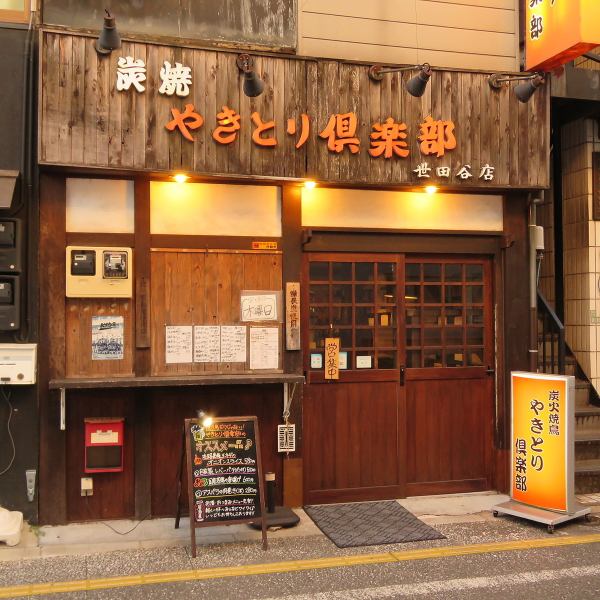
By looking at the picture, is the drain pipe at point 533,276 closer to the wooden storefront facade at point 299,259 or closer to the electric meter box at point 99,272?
the wooden storefront facade at point 299,259

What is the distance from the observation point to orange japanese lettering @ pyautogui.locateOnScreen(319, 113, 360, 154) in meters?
7.28

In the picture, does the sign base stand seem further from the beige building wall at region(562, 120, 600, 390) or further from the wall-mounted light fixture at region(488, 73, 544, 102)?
the wall-mounted light fixture at region(488, 73, 544, 102)

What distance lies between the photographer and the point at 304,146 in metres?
7.22

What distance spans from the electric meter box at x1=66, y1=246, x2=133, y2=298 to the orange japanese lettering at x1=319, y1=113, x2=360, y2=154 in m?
2.51

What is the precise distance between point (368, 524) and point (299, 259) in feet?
9.78

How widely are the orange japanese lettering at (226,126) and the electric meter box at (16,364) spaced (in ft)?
9.53

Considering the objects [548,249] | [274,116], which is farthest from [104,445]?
[548,249]

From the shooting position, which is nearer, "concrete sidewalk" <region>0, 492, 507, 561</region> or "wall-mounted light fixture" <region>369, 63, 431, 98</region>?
"concrete sidewalk" <region>0, 492, 507, 561</region>

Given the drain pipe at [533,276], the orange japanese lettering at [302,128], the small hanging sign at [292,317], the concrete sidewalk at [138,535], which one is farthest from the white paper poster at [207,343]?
the drain pipe at [533,276]

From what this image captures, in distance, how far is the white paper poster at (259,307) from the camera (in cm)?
730

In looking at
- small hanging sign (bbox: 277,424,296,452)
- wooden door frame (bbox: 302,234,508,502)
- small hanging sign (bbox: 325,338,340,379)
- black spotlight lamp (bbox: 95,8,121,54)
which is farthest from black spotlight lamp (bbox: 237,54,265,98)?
small hanging sign (bbox: 277,424,296,452)

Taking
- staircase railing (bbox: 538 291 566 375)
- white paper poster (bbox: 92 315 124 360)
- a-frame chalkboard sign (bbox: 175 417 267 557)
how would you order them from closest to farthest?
a-frame chalkboard sign (bbox: 175 417 267 557) < white paper poster (bbox: 92 315 124 360) < staircase railing (bbox: 538 291 566 375)

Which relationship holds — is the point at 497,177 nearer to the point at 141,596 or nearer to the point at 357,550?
the point at 357,550

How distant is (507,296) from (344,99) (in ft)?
10.2
